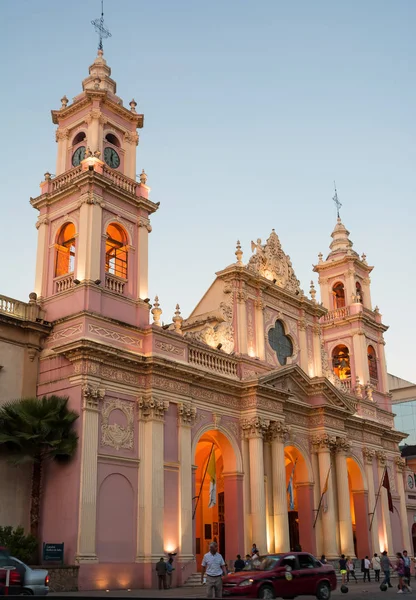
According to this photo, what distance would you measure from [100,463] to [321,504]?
586 inches

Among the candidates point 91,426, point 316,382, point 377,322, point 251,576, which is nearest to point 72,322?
point 91,426

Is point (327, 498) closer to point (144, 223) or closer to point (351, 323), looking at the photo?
point (351, 323)

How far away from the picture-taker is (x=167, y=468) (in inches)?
1141

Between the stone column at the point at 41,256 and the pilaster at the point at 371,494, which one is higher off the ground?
the stone column at the point at 41,256

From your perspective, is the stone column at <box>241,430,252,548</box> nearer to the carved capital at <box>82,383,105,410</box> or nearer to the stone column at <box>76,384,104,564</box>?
the stone column at <box>76,384,104,564</box>

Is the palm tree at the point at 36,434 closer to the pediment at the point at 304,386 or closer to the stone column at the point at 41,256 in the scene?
the stone column at the point at 41,256

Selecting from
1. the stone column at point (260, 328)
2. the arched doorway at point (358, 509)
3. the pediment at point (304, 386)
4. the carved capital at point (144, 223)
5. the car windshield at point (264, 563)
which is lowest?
the car windshield at point (264, 563)

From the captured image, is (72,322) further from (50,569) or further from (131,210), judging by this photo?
(50,569)

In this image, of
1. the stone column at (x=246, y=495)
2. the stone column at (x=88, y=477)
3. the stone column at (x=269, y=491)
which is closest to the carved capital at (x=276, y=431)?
the stone column at (x=269, y=491)

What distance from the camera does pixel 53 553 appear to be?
24.6 m

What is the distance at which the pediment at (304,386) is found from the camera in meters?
35.6

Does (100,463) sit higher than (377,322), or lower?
lower

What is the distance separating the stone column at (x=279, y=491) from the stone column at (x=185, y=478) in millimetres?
5431

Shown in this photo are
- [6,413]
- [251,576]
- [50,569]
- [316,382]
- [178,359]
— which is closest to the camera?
[251,576]
